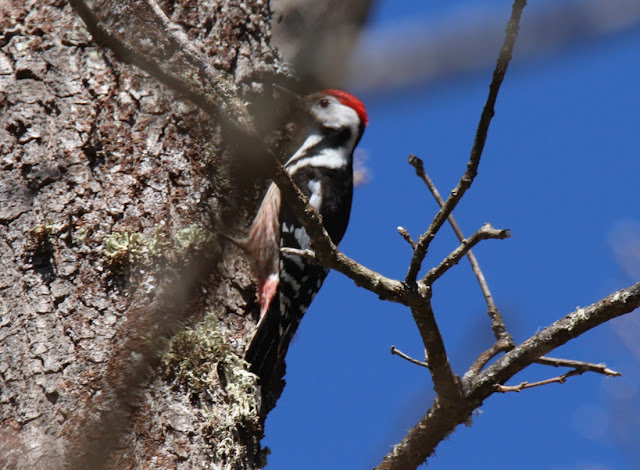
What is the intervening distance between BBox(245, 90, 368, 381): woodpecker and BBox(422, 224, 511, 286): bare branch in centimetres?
67

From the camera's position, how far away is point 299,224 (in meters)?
3.43

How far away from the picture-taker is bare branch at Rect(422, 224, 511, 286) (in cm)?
172

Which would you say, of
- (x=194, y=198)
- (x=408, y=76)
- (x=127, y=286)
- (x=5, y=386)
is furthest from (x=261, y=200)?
(x=408, y=76)

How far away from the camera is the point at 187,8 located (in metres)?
2.69

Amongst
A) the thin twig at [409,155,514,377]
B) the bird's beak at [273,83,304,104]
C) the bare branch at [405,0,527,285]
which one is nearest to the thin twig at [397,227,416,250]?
the bare branch at [405,0,527,285]

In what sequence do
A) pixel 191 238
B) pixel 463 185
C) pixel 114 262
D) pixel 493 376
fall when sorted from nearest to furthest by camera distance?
pixel 463 185, pixel 493 376, pixel 114 262, pixel 191 238

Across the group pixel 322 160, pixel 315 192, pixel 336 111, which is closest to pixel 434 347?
pixel 315 192

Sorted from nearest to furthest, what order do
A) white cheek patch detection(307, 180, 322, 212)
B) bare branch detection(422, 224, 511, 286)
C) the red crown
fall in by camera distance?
1. bare branch detection(422, 224, 511, 286)
2. white cheek patch detection(307, 180, 322, 212)
3. the red crown

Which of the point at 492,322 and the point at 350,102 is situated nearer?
the point at 492,322

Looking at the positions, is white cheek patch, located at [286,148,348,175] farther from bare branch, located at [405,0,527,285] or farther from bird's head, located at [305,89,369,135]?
bare branch, located at [405,0,527,285]

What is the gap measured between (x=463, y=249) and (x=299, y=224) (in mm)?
1724

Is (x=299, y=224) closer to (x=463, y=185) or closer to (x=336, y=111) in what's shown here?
(x=336, y=111)

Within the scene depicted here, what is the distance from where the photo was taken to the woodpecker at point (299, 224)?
2.59 metres

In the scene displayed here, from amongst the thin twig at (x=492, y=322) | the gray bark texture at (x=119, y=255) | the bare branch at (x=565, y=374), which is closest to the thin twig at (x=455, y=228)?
the thin twig at (x=492, y=322)
